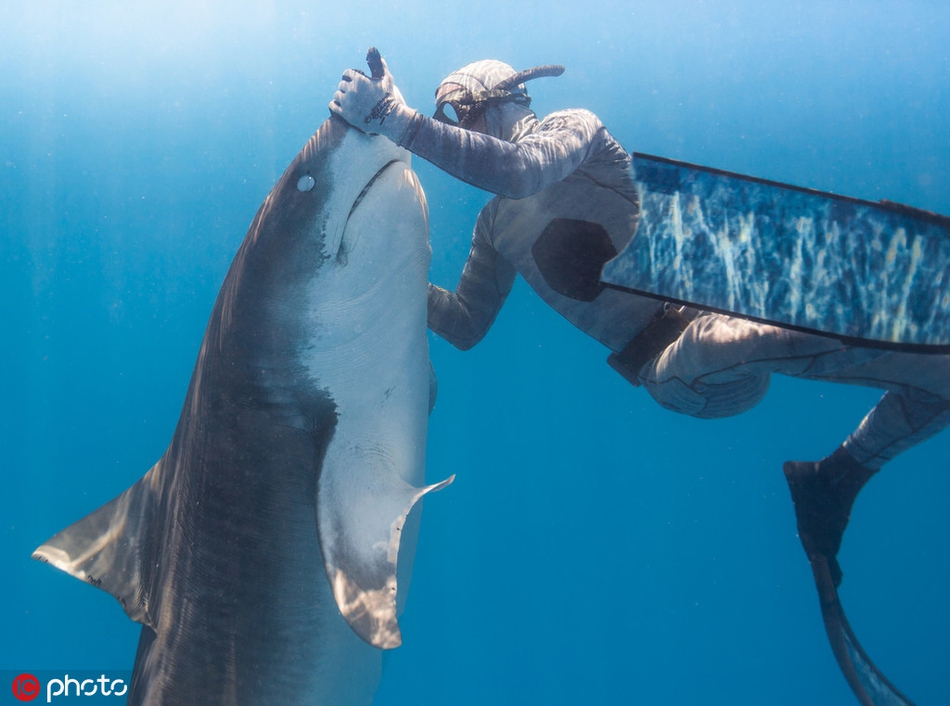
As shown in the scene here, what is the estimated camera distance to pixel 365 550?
2383 millimetres

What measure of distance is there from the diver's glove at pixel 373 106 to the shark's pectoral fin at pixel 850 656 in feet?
12.0

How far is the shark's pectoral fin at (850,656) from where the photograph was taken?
3422 millimetres

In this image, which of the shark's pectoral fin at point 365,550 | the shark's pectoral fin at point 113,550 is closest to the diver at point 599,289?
the shark's pectoral fin at point 365,550

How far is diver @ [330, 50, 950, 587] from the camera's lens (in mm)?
2213

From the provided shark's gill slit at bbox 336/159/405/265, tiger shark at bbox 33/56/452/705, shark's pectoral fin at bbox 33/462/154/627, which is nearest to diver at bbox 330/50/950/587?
shark's gill slit at bbox 336/159/405/265

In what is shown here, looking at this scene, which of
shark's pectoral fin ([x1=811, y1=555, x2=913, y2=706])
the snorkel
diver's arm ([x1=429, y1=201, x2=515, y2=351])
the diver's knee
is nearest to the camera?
the diver's knee

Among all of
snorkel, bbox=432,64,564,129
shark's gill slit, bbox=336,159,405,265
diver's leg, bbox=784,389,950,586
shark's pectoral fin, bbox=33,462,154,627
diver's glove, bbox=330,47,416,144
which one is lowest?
shark's pectoral fin, bbox=33,462,154,627

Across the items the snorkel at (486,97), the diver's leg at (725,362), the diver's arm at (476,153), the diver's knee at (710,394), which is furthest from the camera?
the snorkel at (486,97)

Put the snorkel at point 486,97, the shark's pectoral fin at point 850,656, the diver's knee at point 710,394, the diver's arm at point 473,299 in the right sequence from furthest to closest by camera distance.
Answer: the diver's arm at point 473,299, the shark's pectoral fin at point 850,656, the snorkel at point 486,97, the diver's knee at point 710,394

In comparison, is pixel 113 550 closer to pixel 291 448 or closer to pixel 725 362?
pixel 291 448

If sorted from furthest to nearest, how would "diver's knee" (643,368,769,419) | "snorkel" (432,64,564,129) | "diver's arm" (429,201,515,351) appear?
"diver's arm" (429,201,515,351), "snorkel" (432,64,564,129), "diver's knee" (643,368,769,419)

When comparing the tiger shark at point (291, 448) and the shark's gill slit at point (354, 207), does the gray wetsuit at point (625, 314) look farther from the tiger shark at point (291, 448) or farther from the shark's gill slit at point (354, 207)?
the tiger shark at point (291, 448)

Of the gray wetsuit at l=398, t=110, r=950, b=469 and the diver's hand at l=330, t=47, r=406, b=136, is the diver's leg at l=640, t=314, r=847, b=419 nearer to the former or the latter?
the gray wetsuit at l=398, t=110, r=950, b=469

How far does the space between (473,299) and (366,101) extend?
1.87 metres
